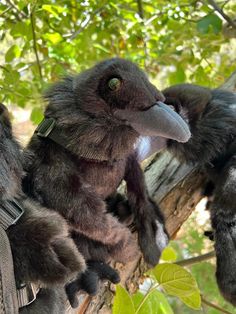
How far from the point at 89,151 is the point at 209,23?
2.70 feet

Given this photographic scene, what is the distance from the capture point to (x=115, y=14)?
188 cm

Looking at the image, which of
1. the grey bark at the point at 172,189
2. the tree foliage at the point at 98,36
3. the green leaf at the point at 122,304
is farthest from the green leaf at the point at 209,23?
the green leaf at the point at 122,304

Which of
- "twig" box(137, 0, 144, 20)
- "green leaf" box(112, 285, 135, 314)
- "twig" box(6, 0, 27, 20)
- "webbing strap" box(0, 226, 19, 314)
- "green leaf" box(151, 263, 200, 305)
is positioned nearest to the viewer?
"webbing strap" box(0, 226, 19, 314)

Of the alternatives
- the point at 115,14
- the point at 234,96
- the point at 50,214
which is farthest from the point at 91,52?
the point at 50,214

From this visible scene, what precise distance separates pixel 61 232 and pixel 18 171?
0.13 meters

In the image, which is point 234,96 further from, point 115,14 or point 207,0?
point 115,14

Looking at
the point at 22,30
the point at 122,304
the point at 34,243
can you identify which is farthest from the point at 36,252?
the point at 22,30

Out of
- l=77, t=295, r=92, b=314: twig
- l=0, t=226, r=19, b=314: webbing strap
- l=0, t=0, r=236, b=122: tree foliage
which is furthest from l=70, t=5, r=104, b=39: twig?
l=0, t=226, r=19, b=314: webbing strap

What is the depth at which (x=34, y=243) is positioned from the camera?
0.89 metres

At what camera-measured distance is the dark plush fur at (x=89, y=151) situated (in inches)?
38.9

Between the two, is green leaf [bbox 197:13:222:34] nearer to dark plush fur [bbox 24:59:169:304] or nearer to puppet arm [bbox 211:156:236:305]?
puppet arm [bbox 211:156:236:305]

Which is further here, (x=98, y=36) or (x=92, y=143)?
(x=98, y=36)

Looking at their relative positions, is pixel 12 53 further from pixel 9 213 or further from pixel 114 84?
pixel 9 213

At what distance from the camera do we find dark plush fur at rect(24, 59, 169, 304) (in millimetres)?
989
